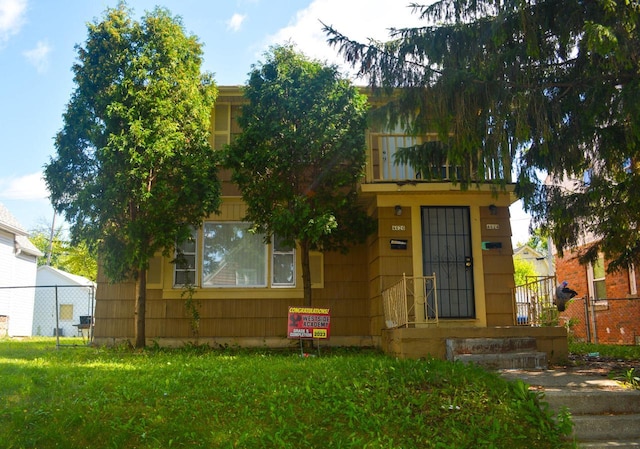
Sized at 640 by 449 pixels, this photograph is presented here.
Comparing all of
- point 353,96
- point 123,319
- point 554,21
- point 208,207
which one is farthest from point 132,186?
point 554,21

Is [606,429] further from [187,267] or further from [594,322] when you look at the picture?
[594,322]

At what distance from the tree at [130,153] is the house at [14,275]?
11614mm

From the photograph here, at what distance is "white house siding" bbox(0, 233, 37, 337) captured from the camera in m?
20.6

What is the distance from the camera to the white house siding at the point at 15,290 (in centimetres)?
2062

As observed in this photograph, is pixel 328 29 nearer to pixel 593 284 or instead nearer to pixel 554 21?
pixel 554 21

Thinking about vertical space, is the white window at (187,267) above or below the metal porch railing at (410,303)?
above

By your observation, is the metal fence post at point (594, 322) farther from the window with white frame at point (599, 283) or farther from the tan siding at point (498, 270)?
the tan siding at point (498, 270)

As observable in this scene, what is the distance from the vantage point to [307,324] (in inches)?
371

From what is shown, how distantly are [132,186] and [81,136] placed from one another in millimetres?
1441

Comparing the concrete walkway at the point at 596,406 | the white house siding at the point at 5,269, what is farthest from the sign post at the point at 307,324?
the white house siding at the point at 5,269

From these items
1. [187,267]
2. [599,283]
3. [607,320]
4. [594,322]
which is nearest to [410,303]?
[187,267]

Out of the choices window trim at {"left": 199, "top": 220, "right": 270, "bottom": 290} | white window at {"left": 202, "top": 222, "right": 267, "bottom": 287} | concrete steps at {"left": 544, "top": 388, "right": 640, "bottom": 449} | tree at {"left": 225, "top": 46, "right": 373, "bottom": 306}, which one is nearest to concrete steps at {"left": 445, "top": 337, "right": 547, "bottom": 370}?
concrete steps at {"left": 544, "top": 388, "right": 640, "bottom": 449}

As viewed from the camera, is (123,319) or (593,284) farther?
(593,284)

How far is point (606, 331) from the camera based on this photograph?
17359 mm
